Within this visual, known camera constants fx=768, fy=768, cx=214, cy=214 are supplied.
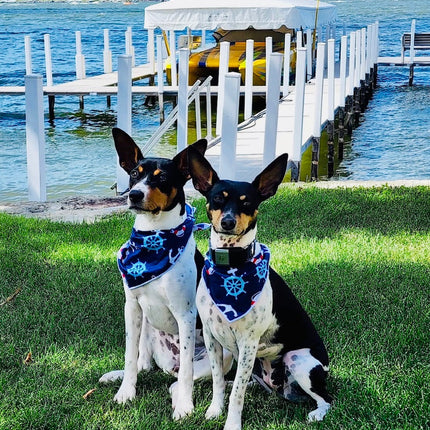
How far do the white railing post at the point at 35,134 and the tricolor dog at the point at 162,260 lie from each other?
5180mm

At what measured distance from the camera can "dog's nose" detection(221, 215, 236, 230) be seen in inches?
139

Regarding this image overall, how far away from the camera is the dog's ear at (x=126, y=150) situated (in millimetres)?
4125

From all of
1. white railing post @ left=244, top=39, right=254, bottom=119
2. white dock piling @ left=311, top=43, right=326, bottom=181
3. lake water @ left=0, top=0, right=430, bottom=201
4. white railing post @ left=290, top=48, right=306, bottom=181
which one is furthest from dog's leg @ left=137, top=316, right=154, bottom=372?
white railing post @ left=244, top=39, right=254, bottom=119

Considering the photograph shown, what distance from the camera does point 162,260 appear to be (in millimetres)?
3967

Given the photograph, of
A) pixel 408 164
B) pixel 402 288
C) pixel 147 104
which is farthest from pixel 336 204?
pixel 147 104

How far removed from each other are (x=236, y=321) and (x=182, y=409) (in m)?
0.68

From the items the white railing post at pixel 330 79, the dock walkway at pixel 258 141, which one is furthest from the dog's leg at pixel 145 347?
the white railing post at pixel 330 79

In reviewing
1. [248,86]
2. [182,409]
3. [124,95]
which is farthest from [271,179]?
[248,86]

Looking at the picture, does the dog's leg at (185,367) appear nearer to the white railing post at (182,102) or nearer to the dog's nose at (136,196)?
the dog's nose at (136,196)

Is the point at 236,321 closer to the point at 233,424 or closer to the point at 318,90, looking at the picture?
the point at 233,424

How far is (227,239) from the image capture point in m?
3.70

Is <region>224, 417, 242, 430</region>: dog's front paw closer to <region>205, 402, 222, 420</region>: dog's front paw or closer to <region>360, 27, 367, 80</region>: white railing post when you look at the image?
<region>205, 402, 222, 420</region>: dog's front paw

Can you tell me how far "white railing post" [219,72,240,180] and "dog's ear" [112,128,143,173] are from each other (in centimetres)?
435

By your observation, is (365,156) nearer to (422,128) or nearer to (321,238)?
(422,128)
